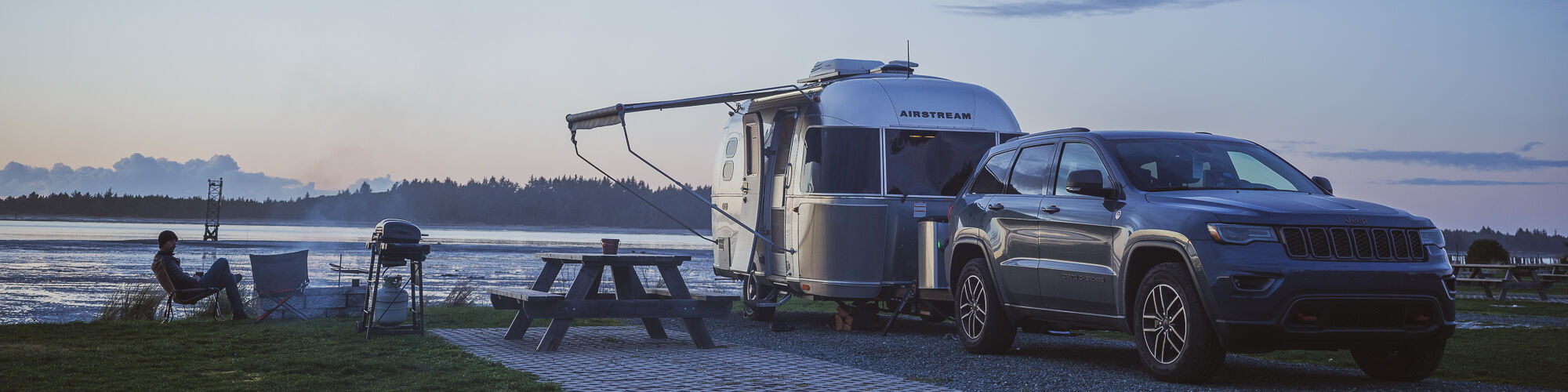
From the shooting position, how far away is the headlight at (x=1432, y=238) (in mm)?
7039

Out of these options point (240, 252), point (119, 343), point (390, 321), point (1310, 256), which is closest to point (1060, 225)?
point (1310, 256)

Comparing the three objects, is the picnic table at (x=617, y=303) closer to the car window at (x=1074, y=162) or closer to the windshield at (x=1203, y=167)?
the car window at (x=1074, y=162)

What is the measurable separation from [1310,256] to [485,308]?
10.9 metres

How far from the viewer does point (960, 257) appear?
10.2 m

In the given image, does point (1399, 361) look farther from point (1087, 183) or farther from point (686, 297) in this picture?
point (686, 297)

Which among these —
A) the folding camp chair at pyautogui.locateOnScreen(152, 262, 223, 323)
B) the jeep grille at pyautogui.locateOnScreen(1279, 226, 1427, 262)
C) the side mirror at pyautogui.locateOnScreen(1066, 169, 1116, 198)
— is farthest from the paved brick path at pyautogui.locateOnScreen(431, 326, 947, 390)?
the folding camp chair at pyautogui.locateOnScreen(152, 262, 223, 323)

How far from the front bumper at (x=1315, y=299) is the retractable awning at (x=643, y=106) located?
6.23m

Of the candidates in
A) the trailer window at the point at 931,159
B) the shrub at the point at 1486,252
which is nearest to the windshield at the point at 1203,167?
the trailer window at the point at 931,159

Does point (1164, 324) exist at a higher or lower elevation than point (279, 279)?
lower

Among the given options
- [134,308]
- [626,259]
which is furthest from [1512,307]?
[134,308]

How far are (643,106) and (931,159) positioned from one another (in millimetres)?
2877

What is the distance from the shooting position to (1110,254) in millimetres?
7859

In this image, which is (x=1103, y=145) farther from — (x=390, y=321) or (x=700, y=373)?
(x=390, y=321)

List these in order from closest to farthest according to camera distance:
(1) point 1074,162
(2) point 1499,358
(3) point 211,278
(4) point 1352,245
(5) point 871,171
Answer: (4) point 1352,245
(1) point 1074,162
(2) point 1499,358
(5) point 871,171
(3) point 211,278
